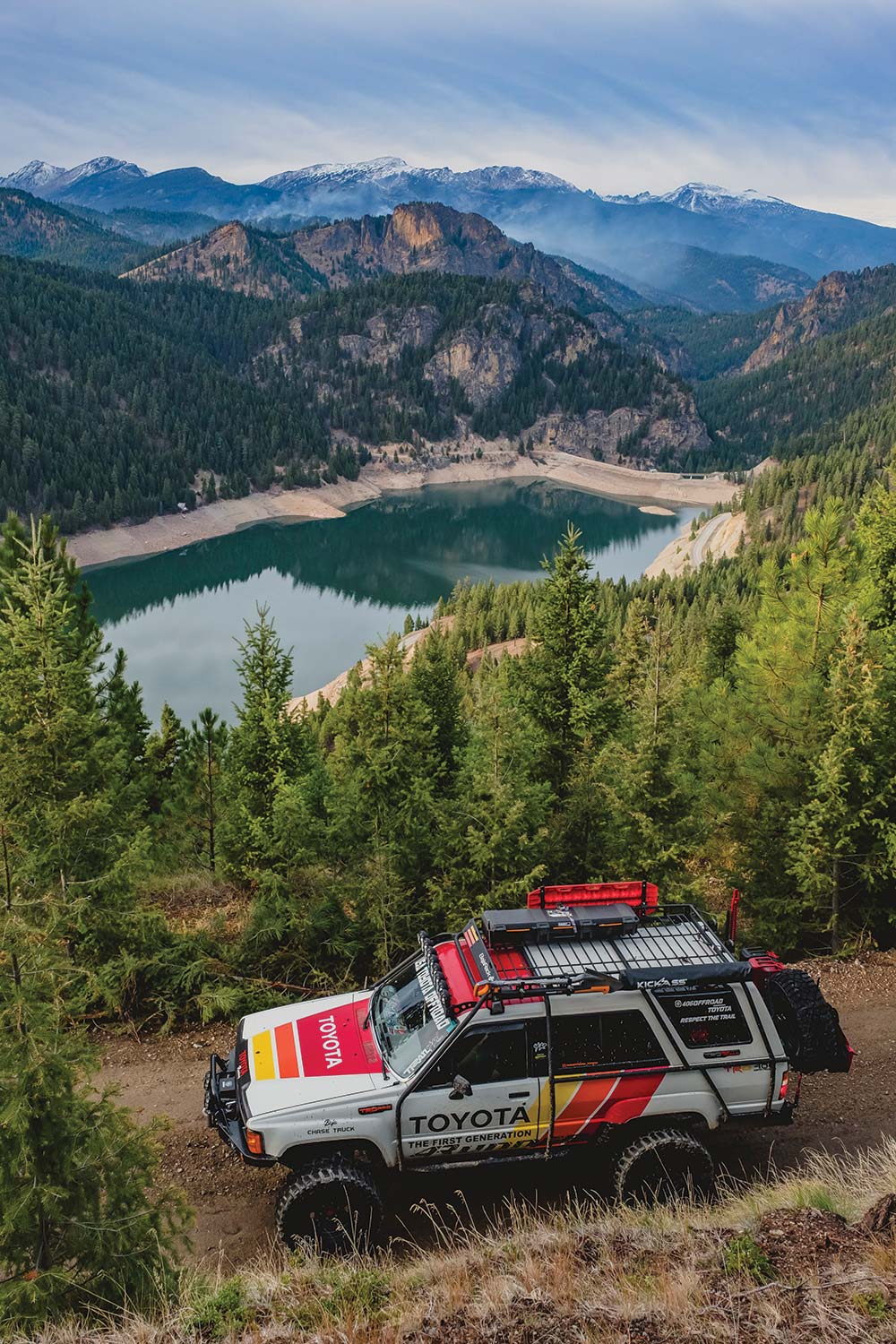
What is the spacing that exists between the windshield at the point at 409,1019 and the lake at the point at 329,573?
35.0 m

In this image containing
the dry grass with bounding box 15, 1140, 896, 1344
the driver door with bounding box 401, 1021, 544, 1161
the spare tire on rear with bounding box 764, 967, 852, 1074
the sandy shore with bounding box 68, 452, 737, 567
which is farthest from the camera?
the sandy shore with bounding box 68, 452, 737, 567

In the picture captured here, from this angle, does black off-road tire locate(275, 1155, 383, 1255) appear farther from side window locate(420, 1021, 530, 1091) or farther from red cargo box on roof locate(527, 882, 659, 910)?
red cargo box on roof locate(527, 882, 659, 910)

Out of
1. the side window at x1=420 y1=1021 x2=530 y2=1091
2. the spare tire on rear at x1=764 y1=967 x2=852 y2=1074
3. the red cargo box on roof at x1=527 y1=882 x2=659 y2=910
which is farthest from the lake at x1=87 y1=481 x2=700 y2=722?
the side window at x1=420 y1=1021 x2=530 y2=1091

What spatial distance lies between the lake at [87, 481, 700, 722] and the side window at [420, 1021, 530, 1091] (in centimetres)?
3622

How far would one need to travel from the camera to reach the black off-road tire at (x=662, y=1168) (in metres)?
7.44

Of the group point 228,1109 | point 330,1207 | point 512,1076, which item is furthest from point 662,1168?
point 228,1109

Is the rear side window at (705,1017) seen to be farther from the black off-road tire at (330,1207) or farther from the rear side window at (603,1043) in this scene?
the black off-road tire at (330,1207)

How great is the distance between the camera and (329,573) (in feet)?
378

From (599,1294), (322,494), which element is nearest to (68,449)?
(322,494)

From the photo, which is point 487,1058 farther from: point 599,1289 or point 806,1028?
point 806,1028

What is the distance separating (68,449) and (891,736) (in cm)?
13095

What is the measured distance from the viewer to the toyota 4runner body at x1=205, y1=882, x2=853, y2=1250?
23.3ft

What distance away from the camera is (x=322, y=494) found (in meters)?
162

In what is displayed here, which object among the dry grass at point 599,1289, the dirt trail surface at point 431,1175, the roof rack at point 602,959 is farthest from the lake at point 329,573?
the dry grass at point 599,1289
